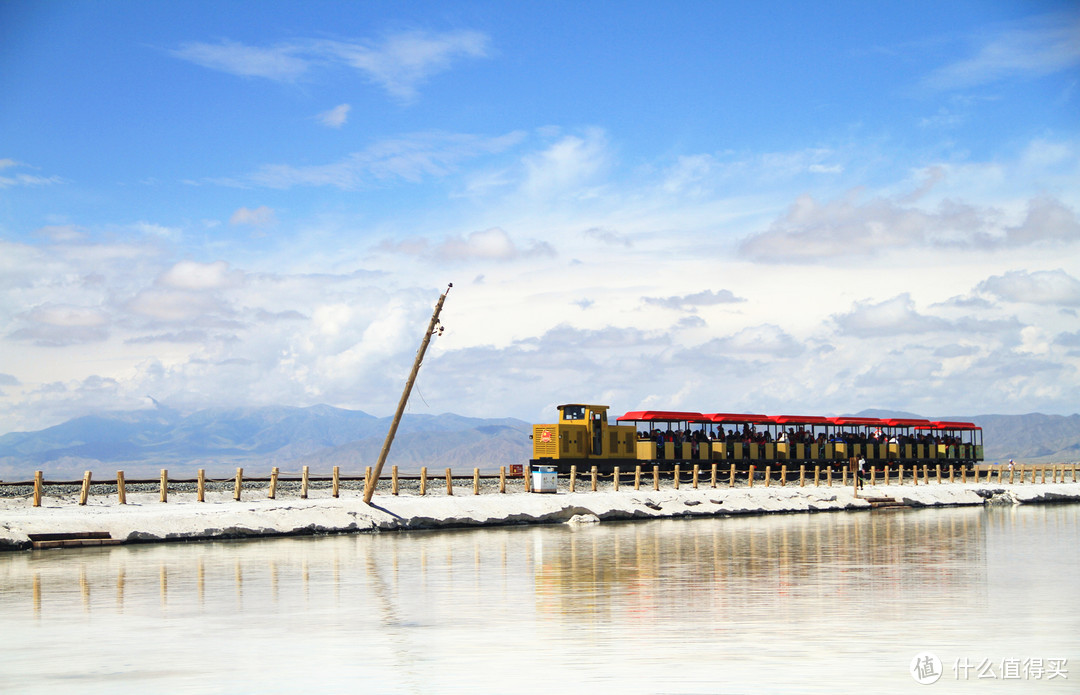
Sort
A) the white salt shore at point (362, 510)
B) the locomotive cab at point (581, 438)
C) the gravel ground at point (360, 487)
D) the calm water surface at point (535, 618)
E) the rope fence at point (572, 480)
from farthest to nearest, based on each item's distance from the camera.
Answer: the locomotive cab at point (581, 438) < the gravel ground at point (360, 487) < the rope fence at point (572, 480) < the white salt shore at point (362, 510) < the calm water surface at point (535, 618)

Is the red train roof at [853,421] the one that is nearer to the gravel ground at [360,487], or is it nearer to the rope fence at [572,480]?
the rope fence at [572,480]

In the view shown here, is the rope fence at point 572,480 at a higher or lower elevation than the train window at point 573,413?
lower

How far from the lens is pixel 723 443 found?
52.2 m

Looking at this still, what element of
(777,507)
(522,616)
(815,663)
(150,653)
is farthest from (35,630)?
(777,507)

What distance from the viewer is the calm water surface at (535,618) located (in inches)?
408

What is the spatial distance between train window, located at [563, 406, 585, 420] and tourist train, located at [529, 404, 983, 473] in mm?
47

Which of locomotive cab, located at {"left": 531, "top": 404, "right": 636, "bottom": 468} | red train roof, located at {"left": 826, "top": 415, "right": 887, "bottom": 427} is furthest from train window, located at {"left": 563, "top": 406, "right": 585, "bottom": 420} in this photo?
red train roof, located at {"left": 826, "top": 415, "right": 887, "bottom": 427}

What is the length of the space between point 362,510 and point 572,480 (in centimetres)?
1200

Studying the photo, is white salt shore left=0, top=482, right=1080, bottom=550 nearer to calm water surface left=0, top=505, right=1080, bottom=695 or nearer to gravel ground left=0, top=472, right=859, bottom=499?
gravel ground left=0, top=472, right=859, bottom=499

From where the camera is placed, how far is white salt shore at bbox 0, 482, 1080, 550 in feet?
90.5

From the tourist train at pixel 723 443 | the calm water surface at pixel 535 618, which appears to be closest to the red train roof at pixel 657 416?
the tourist train at pixel 723 443

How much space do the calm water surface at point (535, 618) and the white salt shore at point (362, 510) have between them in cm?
211

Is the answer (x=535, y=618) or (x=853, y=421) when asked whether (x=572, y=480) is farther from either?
(x=535, y=618)

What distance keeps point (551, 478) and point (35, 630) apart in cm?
2850
